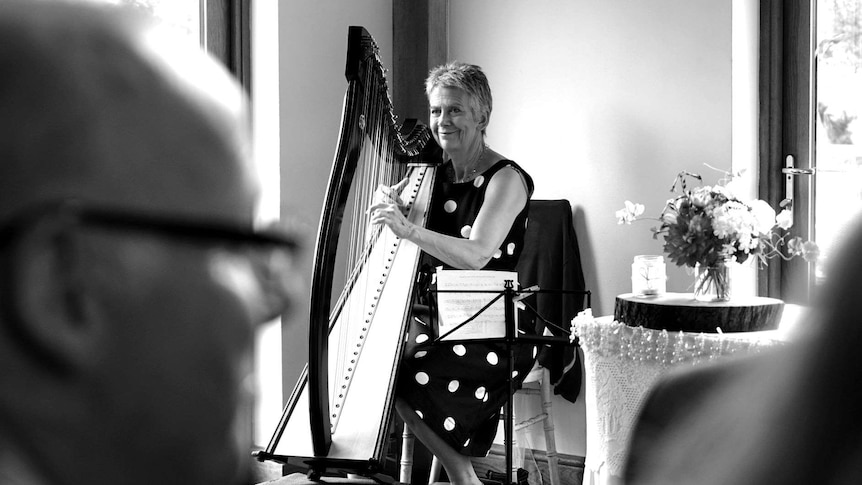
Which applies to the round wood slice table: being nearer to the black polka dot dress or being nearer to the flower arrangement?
the flower arrangement

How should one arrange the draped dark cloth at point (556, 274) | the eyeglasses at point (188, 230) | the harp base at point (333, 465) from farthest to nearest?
the draped dark cloth at point (556, 274) < the harp base at point (333, 465) < the eyeglasses at point (188, 230)

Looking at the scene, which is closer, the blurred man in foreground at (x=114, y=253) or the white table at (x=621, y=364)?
the blurred man in foreground at (x=114, y=253)

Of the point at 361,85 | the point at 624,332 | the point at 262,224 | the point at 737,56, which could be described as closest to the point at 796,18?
the point at 737,56

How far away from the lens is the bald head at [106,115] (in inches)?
8.6

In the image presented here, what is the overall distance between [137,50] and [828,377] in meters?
0.17

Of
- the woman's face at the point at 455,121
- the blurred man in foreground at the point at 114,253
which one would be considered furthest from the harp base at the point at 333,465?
the blurred man in foreground at the point at 114,253

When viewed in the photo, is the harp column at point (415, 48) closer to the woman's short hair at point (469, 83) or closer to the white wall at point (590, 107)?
the white wall at point (590, 107)

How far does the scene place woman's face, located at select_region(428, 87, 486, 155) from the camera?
3260 millimetres

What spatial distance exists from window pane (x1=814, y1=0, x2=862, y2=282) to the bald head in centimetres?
362

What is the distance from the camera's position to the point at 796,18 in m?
3.77

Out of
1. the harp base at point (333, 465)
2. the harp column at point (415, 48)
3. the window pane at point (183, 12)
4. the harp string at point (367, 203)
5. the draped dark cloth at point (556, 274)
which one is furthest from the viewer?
the harp column at point (415, 48)

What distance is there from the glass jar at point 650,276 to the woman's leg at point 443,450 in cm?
77

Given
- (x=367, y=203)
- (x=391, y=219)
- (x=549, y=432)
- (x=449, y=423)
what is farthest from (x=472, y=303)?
(x=549, y=432)

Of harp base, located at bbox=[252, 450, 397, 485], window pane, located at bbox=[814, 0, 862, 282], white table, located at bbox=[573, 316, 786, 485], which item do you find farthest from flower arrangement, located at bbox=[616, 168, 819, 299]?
harp base, located at bbox=[252, 450, 397, 485]
